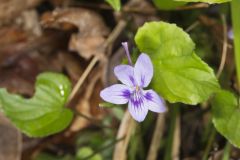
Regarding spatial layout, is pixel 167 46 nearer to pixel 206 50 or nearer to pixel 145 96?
pixel 145 96

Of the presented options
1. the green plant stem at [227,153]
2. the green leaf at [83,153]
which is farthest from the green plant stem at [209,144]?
the green leaf at [83,153]

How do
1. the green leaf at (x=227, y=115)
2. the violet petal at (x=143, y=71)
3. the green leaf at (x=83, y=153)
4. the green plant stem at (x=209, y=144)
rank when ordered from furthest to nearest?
the green leaf at (x=83, y=153), the green plant stem at (x=209, y=144), the green leaf at (x=227, y=115), the violet petal at (x=143, y=71)

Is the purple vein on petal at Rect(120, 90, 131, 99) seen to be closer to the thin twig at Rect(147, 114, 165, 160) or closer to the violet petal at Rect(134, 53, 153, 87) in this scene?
the violet petal at Rect(134, 53, 153, 87)

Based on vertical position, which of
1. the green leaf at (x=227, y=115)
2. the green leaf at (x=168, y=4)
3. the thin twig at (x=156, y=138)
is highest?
the green leaf at (x=168, y=4)

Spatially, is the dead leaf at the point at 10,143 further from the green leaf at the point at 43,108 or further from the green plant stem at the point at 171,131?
the green plant stem at the point at 171,131

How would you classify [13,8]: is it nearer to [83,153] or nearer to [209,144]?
[83,153]

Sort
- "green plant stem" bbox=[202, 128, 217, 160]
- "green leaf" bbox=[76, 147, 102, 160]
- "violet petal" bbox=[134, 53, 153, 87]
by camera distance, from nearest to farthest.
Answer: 1. "violet petal" bbox=[134, 53, 153, 87]
2. "green plant stem" bbox=[202, 128, 217, 160]
3. "green leaf" bbox=[76, 147, 102, 160]

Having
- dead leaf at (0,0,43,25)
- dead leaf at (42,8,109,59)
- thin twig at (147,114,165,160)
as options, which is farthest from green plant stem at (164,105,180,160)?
dead leaf at (0,0,43,25)
